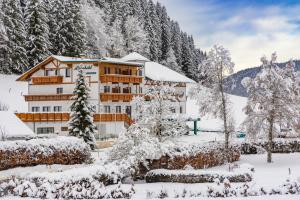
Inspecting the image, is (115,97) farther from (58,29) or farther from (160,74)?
(58,29)

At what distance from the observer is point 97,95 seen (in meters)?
69.5

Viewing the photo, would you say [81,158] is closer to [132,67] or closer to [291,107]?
[291,107]

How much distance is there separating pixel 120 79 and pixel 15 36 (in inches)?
983

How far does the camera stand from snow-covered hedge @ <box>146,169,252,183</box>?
3378cm

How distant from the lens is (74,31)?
97062mm

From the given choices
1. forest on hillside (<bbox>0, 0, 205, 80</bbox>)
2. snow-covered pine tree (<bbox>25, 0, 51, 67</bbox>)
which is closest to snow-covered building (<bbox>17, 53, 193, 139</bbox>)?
forest on hillside (<bbox>0, 0, 205, 80</bbox>)

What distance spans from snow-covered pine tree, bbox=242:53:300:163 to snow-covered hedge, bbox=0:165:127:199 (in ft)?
83.4

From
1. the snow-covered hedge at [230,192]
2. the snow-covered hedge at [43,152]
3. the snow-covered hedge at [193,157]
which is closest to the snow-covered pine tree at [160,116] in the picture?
the snow-covered hedge at [193,157]

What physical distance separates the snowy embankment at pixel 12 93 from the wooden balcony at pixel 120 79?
47.6 ft

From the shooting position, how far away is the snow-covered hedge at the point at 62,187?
2697 cm

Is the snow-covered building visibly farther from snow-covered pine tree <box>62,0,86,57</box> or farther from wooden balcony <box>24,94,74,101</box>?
snow-covered pine tree <box>62,0,86,57</box>

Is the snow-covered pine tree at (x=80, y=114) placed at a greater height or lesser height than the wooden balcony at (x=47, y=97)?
lesser

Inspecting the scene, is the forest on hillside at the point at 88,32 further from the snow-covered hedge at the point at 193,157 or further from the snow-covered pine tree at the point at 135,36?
the snow-covered hedge at the point at 193,157

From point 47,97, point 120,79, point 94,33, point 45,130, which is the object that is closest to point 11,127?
point 45,130
